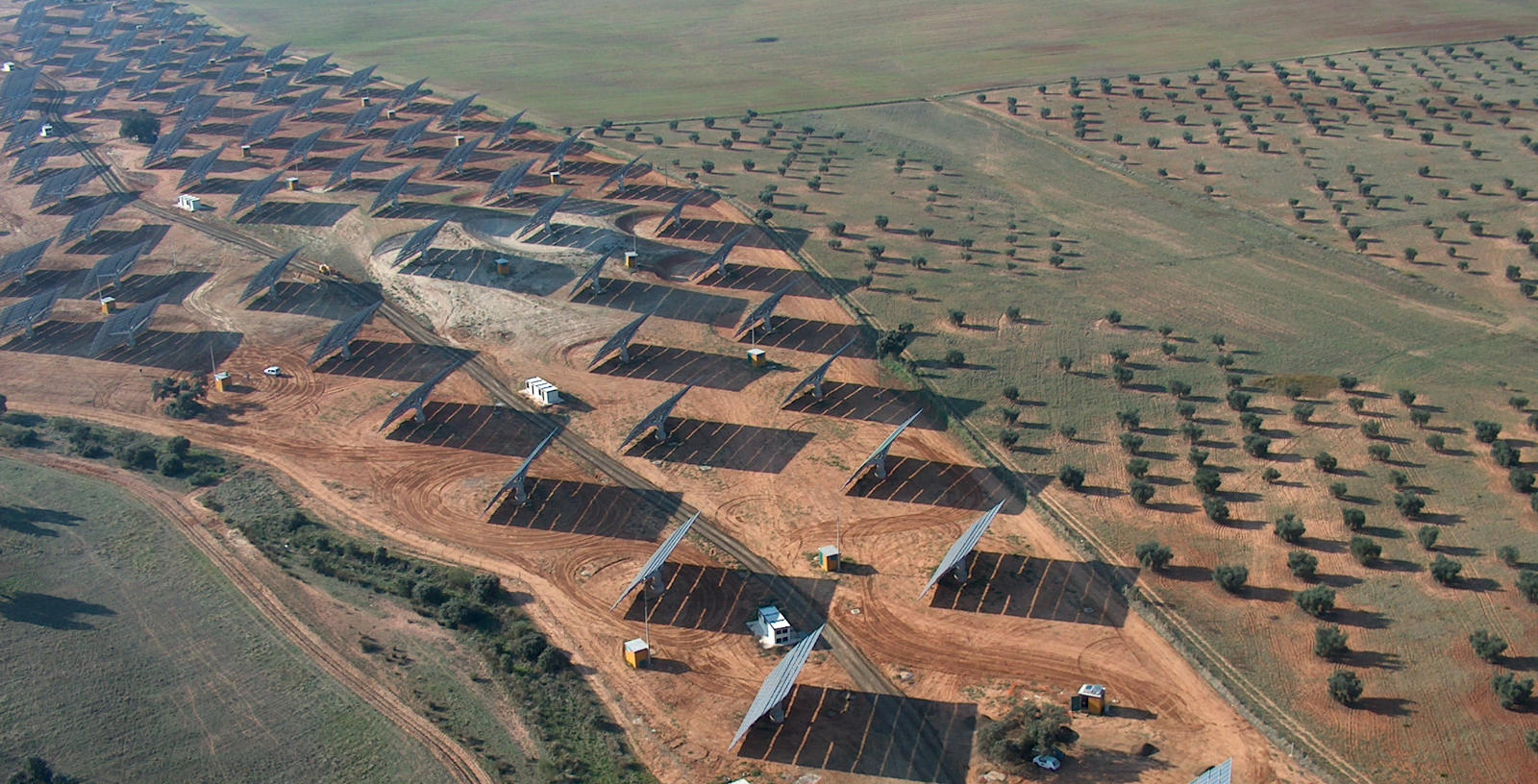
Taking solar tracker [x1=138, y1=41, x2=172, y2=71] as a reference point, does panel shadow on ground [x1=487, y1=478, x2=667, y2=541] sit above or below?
below

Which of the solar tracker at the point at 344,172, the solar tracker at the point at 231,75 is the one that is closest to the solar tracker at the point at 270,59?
the solar tracker at the point at 231,75

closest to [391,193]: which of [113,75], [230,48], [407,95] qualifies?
[407,95]

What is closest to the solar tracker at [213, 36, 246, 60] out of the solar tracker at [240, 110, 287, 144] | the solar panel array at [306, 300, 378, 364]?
the solar tracker at [240, 110, 287, 144]

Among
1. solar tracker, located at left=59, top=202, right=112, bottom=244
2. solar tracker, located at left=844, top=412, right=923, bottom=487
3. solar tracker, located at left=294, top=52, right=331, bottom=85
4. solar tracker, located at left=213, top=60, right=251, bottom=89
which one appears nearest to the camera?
solar tracker, located at left=844, top=412, right=923, bottom=487

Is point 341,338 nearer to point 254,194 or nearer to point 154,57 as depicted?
point 254,194

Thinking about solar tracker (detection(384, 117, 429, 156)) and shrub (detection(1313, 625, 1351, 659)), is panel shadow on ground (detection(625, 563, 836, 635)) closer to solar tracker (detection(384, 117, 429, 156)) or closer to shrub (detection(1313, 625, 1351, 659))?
shrub (detection(1313, 625, 1351, 659))

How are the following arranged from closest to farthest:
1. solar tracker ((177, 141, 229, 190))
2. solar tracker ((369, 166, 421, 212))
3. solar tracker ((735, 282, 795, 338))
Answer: solar tracker ((735, 282, 795, 338))
solar tracker ((369, 166, 421, 212))
solar tracker ((177, 141, 229, 190))

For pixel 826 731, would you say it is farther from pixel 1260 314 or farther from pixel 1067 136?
pixel 1067 136
